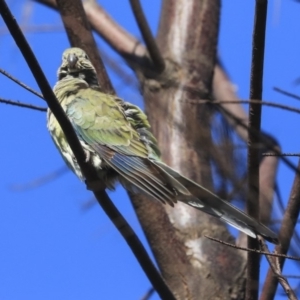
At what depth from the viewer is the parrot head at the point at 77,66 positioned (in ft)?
14.6

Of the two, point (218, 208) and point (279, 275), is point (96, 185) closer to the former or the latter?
point (218, 208)

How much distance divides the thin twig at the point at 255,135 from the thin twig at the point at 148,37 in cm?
193

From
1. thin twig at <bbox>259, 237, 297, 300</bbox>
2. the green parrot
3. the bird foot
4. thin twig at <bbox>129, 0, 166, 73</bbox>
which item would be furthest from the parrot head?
thin twig at <bbox>259, 237, 297, 300</bbox>

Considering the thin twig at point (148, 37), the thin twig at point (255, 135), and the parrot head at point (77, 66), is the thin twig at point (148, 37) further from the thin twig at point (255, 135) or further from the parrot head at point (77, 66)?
the thin twig at point (255, 135)

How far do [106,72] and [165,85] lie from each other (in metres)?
0.52

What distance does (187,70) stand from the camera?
4934mm

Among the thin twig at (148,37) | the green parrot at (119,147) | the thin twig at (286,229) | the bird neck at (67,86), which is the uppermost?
the thin twig at (148,37)

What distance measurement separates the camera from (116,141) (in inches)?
154

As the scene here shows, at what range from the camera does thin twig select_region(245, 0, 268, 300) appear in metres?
2.49

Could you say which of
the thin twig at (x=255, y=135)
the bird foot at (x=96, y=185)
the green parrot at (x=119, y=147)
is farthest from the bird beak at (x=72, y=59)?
the thin twig at (x=255, y=135)

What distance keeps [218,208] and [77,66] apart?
156 centimetres

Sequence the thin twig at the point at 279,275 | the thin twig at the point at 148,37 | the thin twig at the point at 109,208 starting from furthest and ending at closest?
the thin twig at the point at 148,37 → the thin twig at the point at 109,208 → the thin twig at the point at 279,275

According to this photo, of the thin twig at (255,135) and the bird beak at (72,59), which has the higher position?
the bird beak at (72,59)

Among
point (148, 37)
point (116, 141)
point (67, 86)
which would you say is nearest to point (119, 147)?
point (116, 141)
